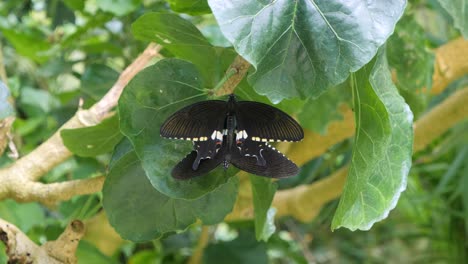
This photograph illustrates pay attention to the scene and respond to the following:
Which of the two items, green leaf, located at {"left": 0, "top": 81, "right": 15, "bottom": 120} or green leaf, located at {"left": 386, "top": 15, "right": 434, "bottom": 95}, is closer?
green leaf, located at {"left": 0, "top": 81, "right": 15, "bottom": 120}

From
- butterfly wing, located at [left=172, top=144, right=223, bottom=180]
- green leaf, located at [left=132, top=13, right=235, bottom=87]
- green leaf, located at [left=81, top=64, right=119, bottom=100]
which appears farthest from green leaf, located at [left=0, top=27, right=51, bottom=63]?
butterfly wing, located at [left=172, top=144, right=223, bottom=180]

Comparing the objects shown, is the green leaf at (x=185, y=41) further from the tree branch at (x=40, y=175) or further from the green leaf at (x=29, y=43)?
the green leaf at (x=29, y=43)

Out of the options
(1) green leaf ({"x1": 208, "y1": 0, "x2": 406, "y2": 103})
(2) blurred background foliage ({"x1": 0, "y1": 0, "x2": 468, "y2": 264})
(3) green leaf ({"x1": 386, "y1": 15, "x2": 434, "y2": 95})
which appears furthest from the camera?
(2) blurred background foliage ({"x1": 0, "y1": 0, "x2": 468, "y2": 264})

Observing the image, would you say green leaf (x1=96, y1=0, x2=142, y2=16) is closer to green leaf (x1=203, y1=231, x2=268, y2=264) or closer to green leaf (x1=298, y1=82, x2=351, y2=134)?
green leaf (x1=298, y1=82, x2=351, y2=134)

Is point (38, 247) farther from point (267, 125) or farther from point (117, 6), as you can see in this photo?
point (117, 6)

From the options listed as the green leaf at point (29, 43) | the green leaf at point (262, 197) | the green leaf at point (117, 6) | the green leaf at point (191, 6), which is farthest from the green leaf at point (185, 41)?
the green leaf at point (29, 43)

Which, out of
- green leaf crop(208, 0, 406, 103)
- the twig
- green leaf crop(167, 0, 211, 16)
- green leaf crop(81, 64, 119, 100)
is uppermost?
green leaf crop(208, 0, 406, 103)

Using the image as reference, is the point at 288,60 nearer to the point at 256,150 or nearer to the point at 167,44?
the point at 256,150

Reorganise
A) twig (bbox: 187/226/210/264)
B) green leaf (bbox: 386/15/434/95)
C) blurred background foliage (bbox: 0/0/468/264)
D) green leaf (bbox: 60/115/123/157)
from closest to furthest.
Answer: green leaf (bbox: 60/115/123/157) < green leaf (bbox: 386/15/434/95) < blurred background foliage (bbox: 0/0/468/264) < twig (bbox: 187/226/210/264)
